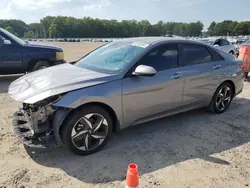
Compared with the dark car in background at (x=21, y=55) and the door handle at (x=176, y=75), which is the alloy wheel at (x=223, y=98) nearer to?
the door handle at (x=176, y=75)

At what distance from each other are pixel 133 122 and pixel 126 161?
70 centimetres

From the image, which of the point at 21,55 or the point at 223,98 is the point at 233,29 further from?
the point at 223,98

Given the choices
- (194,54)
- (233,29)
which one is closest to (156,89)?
(194,54)

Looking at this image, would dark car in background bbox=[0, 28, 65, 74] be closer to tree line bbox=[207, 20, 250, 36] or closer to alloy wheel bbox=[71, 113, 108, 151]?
Result: alloy wheel bbox=[71, 113, 108, 151]

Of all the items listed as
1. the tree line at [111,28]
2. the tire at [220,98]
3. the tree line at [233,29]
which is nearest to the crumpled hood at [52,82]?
the tire at [220,98]

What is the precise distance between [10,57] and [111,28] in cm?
14821

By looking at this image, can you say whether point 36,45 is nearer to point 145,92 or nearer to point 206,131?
point 145,92

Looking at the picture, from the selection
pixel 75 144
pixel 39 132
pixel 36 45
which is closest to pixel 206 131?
pixel 75 144

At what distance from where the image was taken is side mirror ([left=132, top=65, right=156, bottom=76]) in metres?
3.66

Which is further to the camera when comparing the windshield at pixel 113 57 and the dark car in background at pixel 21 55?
the dark car in background at pixel 21 55

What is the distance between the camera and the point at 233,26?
12225 cm

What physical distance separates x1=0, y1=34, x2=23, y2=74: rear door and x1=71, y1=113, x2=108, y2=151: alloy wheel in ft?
17.9

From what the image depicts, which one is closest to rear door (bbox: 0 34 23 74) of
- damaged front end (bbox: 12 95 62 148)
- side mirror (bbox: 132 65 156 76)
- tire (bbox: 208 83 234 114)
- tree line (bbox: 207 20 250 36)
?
damaged front end (bbox: 12 95 62 148)

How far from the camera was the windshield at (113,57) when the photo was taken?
3930 millimetres
